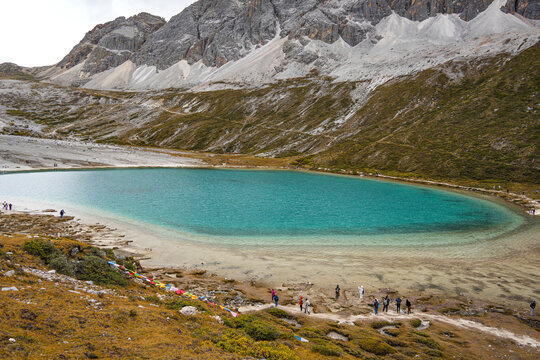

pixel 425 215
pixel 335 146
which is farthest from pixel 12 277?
pixel 335 146

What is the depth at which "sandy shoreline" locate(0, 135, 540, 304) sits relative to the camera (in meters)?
33.4

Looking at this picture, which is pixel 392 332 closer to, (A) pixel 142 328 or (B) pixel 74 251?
(A) pixel 142 328

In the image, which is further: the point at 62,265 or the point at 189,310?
the point at 62,265

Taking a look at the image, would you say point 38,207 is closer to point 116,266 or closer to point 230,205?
point 230,205

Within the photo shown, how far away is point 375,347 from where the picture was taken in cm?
2000

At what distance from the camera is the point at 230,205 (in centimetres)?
6856

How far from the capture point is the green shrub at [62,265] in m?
20.8

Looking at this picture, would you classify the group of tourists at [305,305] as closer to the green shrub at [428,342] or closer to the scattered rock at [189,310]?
the green shrub at [428,342]

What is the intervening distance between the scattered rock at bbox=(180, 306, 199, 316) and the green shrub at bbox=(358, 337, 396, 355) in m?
11.3

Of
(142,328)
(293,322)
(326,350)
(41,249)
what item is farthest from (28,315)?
(293,322)

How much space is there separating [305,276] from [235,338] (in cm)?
2030

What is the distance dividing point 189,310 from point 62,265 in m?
10.1

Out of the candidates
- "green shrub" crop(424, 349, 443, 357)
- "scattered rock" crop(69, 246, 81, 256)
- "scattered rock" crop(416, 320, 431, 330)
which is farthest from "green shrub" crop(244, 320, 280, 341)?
"scattered rock" crop(69, 246, 81, 256)

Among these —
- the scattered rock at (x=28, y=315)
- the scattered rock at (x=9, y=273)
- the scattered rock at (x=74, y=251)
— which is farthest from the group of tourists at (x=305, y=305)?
the scattered rock at (x=9, y=273)
